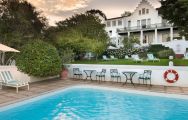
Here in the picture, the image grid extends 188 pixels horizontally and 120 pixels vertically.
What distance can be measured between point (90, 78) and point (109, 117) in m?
7.82

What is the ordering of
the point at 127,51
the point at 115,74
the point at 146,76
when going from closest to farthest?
the point at 146,76, the point at 115,74, the point at 127,51

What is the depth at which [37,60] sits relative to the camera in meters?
12.8

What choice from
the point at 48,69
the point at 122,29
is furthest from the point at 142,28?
the point at 48,69

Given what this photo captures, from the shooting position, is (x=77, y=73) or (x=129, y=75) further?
(x=77, y=73)

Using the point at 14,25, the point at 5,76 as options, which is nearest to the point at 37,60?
the point at 5,76

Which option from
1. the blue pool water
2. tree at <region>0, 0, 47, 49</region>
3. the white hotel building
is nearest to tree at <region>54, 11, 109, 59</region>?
tree at <region>0, 0, 47, 49</region>

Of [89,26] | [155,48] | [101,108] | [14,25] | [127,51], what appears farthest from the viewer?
[155,48]

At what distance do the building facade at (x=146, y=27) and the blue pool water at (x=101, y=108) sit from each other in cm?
3035

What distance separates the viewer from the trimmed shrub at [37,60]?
41.9 feet

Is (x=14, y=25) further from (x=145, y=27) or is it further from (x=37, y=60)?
(x=145, y=27)

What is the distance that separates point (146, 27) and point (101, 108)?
34.1 m

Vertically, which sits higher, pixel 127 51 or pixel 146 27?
pixel 146 27

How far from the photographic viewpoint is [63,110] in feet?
26.9

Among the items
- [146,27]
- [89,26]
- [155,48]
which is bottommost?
[155,48]
